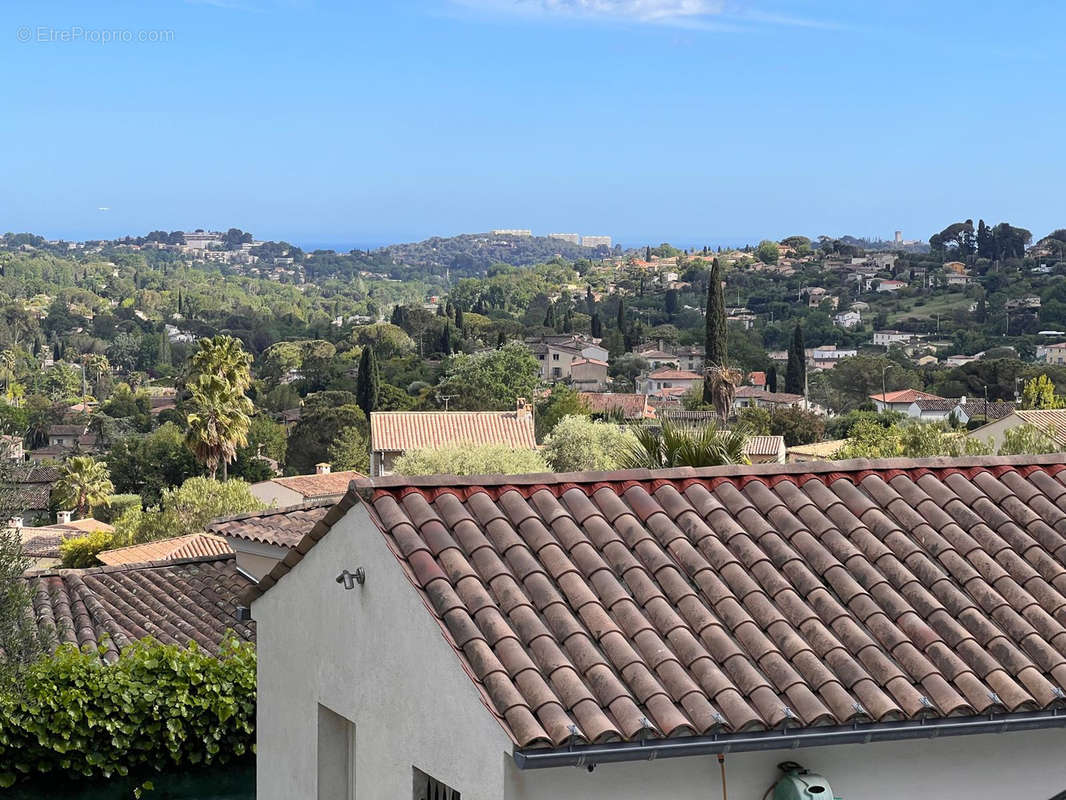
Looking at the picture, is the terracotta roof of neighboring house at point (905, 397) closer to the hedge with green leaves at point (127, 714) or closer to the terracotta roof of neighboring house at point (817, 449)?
the terracotta roof of neighboring house at point (817, 449)

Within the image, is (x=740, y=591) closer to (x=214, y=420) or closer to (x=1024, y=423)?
(x=1024, y=423)

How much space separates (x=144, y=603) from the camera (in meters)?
16.1

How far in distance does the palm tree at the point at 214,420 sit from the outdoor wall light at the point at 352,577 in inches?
1784

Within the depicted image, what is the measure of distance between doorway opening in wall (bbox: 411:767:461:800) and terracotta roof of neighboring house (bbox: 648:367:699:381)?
115207mm

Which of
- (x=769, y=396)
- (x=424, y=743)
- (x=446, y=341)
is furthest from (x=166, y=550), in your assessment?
(x=446, y=341)

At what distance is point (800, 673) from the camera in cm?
613

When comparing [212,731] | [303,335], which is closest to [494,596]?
[212,731]

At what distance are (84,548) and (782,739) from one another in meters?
40.2

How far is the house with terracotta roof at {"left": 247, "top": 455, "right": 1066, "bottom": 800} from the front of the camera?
19.0ft

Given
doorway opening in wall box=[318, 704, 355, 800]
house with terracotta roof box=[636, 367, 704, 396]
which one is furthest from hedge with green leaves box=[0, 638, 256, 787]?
house with terracotta roof box=[636, 367, 704, 396]

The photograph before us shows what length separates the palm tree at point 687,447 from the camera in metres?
11.3

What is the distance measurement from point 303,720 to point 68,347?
636 feet

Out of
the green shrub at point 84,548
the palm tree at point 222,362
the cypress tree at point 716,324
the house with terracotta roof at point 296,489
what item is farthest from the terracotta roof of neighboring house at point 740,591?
the cypress tree at point 716,324

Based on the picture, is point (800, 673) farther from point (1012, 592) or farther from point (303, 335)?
point (303, 335)
